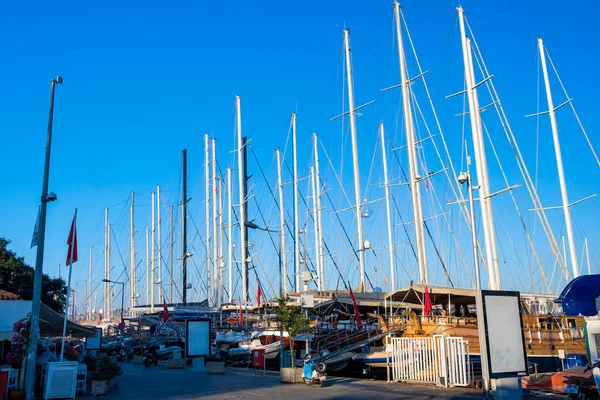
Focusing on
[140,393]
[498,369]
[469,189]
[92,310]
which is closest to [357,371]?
[140,393]

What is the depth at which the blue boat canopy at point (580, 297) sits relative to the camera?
15219 mm

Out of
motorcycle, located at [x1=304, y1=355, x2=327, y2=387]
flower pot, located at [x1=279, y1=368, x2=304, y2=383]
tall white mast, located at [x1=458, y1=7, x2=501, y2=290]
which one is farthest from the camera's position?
tall white mast, located at [x1=458, y1=7, x2=501, y2=290]

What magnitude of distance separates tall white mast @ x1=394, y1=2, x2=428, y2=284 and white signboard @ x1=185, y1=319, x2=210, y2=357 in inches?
440

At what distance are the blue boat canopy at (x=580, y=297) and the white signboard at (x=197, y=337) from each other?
16.1m

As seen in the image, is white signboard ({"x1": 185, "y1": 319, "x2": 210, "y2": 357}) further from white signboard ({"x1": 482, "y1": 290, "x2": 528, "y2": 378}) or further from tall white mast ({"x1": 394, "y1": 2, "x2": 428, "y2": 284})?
white signboard ({"x1": 482, "y1": 290, "x2": 528, "y2": 378})

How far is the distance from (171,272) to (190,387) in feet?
147

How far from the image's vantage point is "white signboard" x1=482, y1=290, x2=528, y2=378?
12.5 metres

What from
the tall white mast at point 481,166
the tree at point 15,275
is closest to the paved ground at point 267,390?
the tall white mast at point 481,166

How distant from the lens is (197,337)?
26578 mm

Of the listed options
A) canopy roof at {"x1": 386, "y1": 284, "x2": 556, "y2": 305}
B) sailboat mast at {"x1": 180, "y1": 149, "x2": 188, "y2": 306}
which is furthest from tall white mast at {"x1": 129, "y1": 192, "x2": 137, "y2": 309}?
canopy roof at {"x1": 386, "y1": 284, "x2": 556, "y2": 305}

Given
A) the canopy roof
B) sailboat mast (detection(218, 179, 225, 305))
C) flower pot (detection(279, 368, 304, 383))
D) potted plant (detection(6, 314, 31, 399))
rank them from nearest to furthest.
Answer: potted plant (detection(6, 314, 31, 399)) → flower pot (detection(279, 368, 304, 383)) → the canopy roof → sailboat mast (detection(218, 179, 225, 305))

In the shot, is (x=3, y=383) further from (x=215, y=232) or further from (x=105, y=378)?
(x=215, y=232)

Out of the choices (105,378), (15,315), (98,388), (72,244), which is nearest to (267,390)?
(105,378)

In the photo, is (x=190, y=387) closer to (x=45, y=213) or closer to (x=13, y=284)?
(x=45, y=213)
